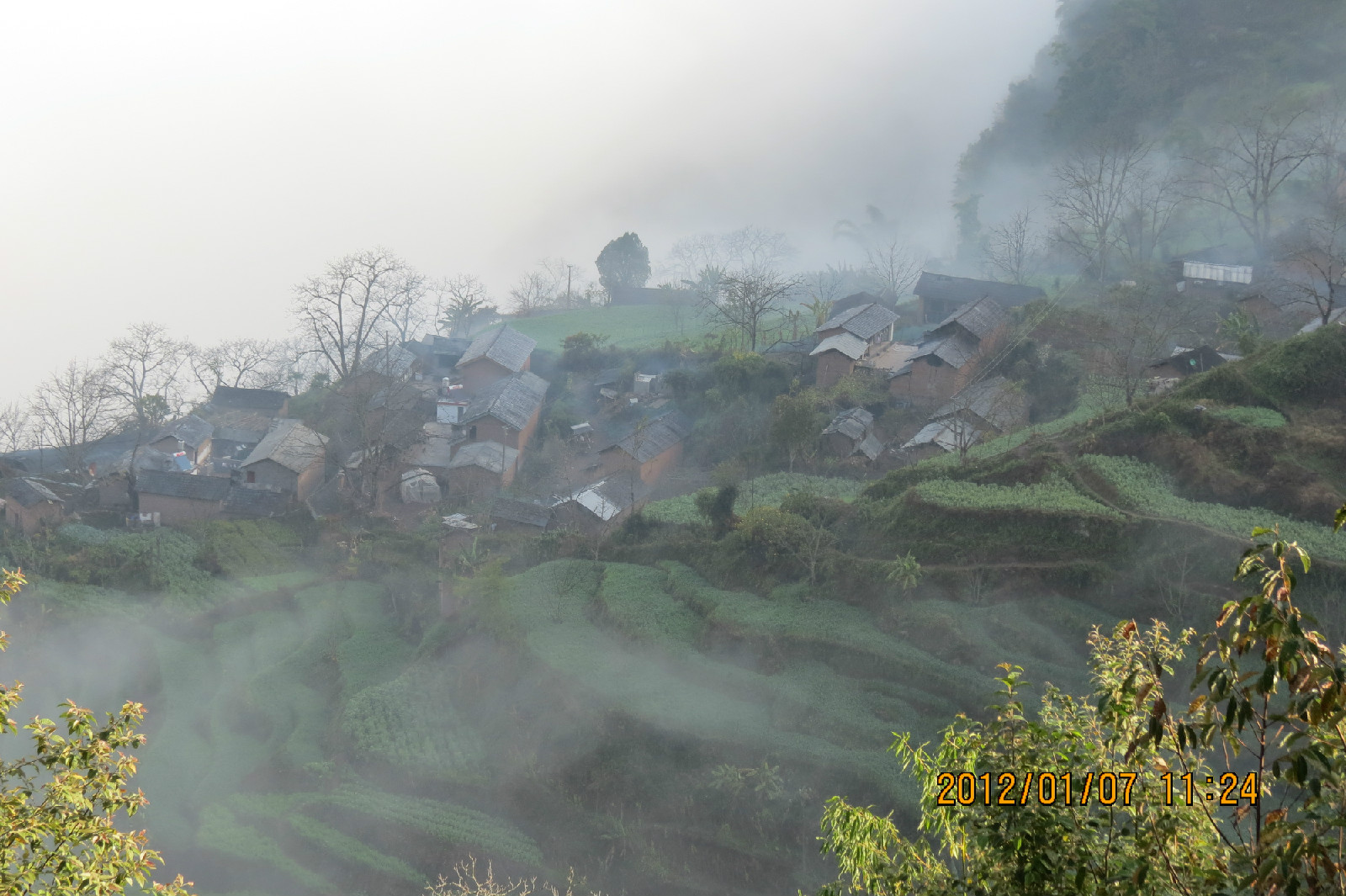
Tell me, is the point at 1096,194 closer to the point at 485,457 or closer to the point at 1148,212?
the point at 1148,212

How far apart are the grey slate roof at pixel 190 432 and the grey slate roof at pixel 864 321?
26.4 m

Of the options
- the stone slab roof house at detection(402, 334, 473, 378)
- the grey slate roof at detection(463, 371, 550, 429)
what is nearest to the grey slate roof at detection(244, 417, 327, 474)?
the grey slate roof at detection(463, 371, 550, 429)

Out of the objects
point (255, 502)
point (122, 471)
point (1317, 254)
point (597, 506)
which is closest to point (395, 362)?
point (255, 502)

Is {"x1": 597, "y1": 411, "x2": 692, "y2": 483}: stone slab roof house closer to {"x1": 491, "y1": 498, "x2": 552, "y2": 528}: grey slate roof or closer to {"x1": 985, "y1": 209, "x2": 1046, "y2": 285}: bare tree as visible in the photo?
{"x1": 491, "y1": 498, "x2": 552, "y2": 528}: grey slate roof

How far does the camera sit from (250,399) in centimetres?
4475

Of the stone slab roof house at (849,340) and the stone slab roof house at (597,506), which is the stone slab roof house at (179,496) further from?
the stone slab roof house at (849,340)

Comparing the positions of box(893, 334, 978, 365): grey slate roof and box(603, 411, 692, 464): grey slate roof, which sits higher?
box(893, 334, 978, 365): grey slate roof

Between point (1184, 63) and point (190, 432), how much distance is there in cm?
5356

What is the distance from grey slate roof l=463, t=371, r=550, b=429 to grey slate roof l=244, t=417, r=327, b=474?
572 cm

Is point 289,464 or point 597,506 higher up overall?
point 597,506

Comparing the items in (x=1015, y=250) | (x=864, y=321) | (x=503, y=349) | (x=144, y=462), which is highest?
(x=1015, y=250)

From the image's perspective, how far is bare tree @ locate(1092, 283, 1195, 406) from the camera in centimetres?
2880

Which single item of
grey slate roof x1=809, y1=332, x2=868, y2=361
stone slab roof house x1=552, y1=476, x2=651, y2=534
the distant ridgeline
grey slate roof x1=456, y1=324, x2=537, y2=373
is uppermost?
the distant ridgeline

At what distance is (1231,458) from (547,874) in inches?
631
